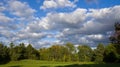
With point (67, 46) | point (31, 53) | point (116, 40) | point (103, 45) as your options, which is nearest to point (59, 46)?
point (67, 46)

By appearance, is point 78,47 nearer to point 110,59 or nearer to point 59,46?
point 59,46

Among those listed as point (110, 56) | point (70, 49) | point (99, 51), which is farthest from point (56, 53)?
point (110, 56)

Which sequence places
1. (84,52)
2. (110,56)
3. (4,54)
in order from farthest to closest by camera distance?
(84,52) < (4,54) < (110,56)

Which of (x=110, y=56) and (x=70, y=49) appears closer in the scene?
(x=110, y=56)

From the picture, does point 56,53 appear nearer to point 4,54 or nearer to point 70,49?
point 70,49

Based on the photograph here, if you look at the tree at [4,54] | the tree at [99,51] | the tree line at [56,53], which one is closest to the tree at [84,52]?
the tree line at [56,53]

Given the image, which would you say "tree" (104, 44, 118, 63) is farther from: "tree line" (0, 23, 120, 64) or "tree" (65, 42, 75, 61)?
"tree" (65, 42, 75, 61)

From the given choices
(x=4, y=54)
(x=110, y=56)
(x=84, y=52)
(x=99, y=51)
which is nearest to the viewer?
(x=110, y=56)

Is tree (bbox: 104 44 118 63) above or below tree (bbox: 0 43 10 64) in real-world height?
below

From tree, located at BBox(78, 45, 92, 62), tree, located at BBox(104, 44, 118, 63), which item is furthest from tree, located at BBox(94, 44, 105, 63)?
tree, located at BBox(104, 44, 118, 63)

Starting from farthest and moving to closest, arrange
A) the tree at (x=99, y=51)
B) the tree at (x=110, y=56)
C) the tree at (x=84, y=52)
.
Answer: the tree at (x=84, y=52), the tree at (x=99, y=51), the tree at (x=110, y=56)

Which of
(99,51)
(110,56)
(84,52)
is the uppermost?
(84,52)

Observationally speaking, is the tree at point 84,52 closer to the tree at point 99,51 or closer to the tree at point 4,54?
the tree at point 99,51

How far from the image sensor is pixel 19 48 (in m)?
154
